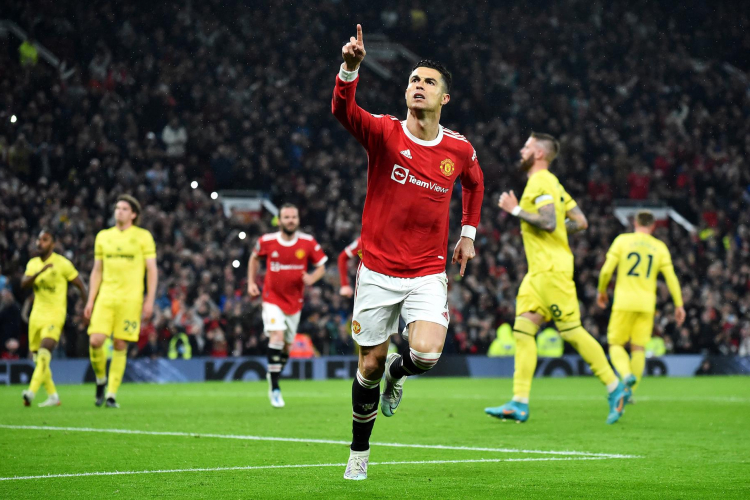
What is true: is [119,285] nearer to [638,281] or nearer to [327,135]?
[638,281]

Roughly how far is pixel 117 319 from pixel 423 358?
23.0 feet

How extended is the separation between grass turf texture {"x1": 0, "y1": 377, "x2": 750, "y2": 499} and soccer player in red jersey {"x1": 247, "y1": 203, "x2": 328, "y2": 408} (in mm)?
914

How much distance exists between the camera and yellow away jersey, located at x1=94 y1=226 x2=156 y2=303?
12438mm

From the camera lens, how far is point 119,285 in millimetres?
12438

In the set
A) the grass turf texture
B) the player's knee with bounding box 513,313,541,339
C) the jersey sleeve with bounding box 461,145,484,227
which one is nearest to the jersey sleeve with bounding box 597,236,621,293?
the grass turf texture

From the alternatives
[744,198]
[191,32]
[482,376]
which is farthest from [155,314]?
[744,198]

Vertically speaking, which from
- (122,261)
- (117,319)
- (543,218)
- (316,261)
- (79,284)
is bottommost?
(117,319)

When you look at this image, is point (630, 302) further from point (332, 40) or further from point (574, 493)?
point (332, 40)

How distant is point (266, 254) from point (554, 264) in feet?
15.6

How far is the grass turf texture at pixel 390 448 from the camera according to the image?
5750 mm

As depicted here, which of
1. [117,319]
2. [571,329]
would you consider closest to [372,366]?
[571,329]

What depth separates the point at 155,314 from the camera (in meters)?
20.7

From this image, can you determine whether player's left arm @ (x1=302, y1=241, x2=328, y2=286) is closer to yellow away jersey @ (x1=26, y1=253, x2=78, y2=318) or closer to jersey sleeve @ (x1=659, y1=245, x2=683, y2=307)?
yellow away jersey @ (x1=26, y1=253, x2=78, y2=318)

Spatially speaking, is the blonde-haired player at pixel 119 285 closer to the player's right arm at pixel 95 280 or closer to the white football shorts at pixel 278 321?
the player's right arm at pixel 95 280
